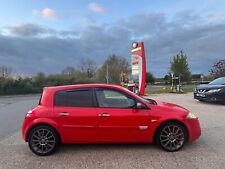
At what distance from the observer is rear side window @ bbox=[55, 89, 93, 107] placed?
21.8ft

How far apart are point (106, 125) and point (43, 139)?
1348mm

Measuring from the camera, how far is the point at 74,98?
6730 millimetres

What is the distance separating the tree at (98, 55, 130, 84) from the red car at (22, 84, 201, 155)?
1684 inches

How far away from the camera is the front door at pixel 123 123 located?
255 inches

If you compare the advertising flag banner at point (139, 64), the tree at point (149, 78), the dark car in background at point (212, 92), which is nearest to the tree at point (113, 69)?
the tree at point (149, 78)

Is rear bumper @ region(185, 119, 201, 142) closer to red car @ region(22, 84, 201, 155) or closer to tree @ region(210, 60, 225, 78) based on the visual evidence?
red car @ region(22, 84, 201, 155)

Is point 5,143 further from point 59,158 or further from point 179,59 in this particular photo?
point 179,59

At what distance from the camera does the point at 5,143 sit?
761 centimetres

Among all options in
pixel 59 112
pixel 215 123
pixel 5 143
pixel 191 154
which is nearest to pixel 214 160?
pixel 191 154

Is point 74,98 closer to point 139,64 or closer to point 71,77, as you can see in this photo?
point 139,64

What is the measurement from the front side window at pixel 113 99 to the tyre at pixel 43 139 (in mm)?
1193

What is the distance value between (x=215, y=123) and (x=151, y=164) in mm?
4743

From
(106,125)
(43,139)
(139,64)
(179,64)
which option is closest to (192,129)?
(106,125)

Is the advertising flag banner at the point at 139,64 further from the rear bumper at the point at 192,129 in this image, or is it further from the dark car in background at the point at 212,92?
the rear bumper at the point at 192,129
